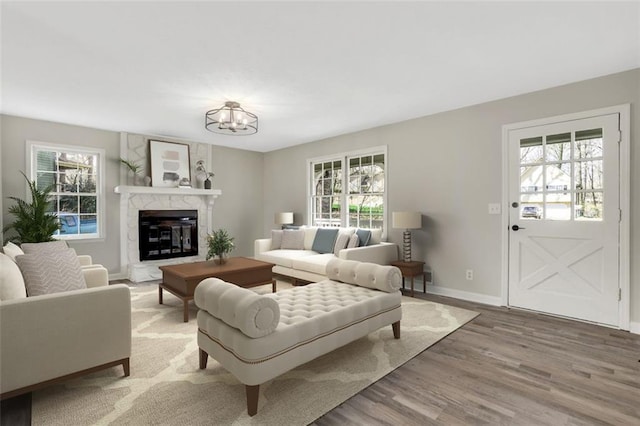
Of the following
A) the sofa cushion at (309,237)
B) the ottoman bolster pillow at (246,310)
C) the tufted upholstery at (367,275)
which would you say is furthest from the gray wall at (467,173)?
the ottoman bolster pillow at (246,310)

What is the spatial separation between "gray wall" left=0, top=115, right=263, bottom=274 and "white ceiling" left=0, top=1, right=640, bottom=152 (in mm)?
483

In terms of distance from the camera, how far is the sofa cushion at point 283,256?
477 centimetres

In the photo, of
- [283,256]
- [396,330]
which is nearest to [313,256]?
[283,256]

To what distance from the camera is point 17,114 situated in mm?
4383

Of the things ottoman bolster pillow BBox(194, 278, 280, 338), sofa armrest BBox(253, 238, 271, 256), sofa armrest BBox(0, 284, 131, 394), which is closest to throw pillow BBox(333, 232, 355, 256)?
sofa armrest BBox(253, 238, 271, 256)

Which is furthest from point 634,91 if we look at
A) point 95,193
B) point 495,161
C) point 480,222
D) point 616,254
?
point 95,193

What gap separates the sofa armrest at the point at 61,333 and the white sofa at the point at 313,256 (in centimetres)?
252

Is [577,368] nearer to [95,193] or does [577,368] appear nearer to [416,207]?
[416,207]

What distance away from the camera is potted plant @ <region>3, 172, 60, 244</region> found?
4.23 meters

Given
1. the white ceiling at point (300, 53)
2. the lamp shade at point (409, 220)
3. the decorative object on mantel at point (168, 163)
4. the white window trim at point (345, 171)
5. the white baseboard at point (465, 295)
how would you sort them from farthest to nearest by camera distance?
the decorative object on mantel at point (168, 163) < the white window trim at point (345, 171) < the lamp shade at point (409, 220) < the white baseboard at point (465, 295) < the white ceiling at point (300, 53)

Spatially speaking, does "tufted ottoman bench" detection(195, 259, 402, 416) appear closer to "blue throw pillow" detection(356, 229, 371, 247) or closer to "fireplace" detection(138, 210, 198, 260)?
"blue throw pillow" detection(356, 229, 371, 247)

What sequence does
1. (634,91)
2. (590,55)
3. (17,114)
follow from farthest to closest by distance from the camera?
1. (17,114)
2. (634,91)
3. (590,55)

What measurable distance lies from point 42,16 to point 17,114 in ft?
10.5

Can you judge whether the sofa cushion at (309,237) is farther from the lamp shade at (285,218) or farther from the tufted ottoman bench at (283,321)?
the tufted ottoman bench at (283,321)
